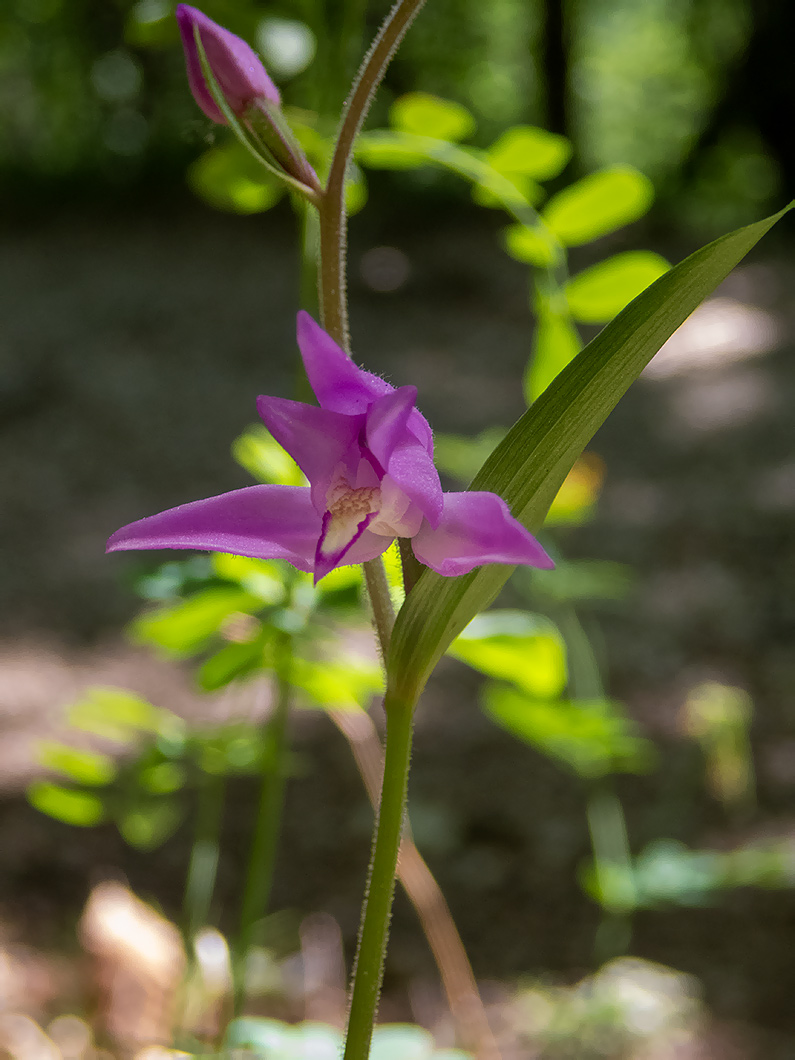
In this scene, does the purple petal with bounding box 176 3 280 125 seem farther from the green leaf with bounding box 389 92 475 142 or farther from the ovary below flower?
the green leaf with bounding box 389 92 475 142

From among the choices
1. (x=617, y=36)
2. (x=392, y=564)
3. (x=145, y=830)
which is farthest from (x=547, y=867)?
(x=617, y=36)

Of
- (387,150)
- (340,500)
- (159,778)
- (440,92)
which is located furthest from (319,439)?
(440,92)

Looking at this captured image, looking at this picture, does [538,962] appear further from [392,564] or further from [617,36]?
[617,36]

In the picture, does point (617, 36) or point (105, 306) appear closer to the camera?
point (105, 306)

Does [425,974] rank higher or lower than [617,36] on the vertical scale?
lower

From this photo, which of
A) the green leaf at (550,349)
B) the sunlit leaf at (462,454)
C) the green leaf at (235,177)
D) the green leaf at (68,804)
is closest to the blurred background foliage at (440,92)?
the sunlit leaf at (462,454)

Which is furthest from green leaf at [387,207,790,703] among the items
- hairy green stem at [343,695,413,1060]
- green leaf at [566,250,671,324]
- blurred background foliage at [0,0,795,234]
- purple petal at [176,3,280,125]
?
blurred background foliage at [0,0,795,234]

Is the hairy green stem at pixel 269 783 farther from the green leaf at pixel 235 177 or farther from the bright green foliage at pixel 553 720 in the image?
the green leaf at pixel 235 177
